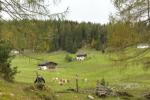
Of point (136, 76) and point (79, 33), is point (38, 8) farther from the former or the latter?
point (79, 33)

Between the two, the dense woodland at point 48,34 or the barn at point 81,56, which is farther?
the barn at point 81,56

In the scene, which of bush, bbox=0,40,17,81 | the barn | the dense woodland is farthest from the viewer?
the barn

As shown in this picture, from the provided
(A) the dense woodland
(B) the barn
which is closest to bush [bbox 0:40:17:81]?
(A) the dense woodland

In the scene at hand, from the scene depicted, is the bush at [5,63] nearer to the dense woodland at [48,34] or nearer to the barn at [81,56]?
the dense woodland at [48,34]

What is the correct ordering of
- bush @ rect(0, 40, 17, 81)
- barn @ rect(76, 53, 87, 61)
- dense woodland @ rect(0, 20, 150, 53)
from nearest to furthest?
dense woodland @ rect(0, 20, 150, 53)
bush @ rect(0, 40, 17, 81)
barn @ rect(76, 53, 87, 61)

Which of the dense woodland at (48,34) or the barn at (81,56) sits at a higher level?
the barn at (81,56)

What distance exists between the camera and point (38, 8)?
47.5ft

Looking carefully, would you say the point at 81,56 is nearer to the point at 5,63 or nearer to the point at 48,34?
the point at 5,63

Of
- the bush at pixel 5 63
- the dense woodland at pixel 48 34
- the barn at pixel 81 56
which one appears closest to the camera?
the dense woodland at pixel 48 34

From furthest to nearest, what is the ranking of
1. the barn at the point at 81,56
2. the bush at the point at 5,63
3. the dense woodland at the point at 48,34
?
1. the barn at the point at 81,56
2. the bush at the point at 5,63
3. the dense woodland at the point at 48,34

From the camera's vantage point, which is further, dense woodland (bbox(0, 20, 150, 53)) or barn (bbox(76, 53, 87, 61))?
barn (bbox(76, 53, 87, 61))

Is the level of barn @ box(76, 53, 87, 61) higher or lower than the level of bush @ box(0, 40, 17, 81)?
higher

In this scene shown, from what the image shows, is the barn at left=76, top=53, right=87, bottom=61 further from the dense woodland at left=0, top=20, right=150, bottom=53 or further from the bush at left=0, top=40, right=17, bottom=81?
the bush at left=0, top=40, right=17, bottom=81

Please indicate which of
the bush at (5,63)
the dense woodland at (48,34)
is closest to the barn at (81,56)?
the dense woodland at (48,34)
